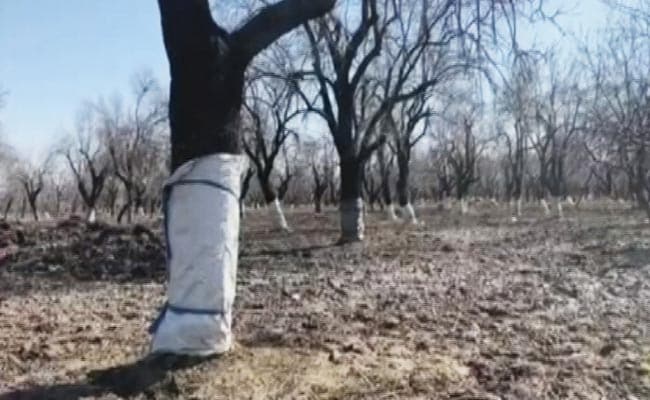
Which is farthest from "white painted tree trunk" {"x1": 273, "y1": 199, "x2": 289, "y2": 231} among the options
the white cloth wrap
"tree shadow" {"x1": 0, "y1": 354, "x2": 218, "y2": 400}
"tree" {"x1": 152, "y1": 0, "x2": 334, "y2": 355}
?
"tree shadow" {"x1": 0, "y1": 354, "x2": 218, "y2": 400}

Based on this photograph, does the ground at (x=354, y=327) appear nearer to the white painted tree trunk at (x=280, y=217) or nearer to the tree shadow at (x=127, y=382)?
the tree shadow at (x=127, y=382)

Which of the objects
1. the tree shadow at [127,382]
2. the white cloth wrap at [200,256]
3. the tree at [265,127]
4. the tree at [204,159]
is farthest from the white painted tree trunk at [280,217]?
the tree shadow at [127,382]

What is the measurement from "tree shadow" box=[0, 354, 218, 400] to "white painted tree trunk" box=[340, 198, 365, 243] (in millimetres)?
11743

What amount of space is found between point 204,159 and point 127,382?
166cm

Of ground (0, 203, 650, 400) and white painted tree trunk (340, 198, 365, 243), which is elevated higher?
white painted tree trunk (340, 198, 365, 243)

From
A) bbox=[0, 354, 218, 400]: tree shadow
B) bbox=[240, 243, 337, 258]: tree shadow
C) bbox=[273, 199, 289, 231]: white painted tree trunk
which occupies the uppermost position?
bbox=[273, 199, 289, 231]: white painted tree trunk

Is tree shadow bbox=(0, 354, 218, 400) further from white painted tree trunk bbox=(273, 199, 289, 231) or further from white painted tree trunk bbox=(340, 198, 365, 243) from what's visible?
white painted tree trunk bbox=(273, 199, 289, 231)

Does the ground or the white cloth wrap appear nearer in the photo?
the ground

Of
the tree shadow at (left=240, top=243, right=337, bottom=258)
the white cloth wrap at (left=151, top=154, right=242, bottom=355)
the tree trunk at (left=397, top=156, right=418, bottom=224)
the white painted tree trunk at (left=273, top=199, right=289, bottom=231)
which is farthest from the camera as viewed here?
the tree trunk at (left=397, top=156, right=418, bottom=224)

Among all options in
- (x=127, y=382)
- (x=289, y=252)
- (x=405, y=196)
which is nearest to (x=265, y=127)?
(x=405, y=196)

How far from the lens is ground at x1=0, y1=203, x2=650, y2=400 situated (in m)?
4.80

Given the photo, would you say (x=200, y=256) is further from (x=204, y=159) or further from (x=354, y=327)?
(x=354, y=327)

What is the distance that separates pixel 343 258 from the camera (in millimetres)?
13195

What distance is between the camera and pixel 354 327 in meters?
6.60
